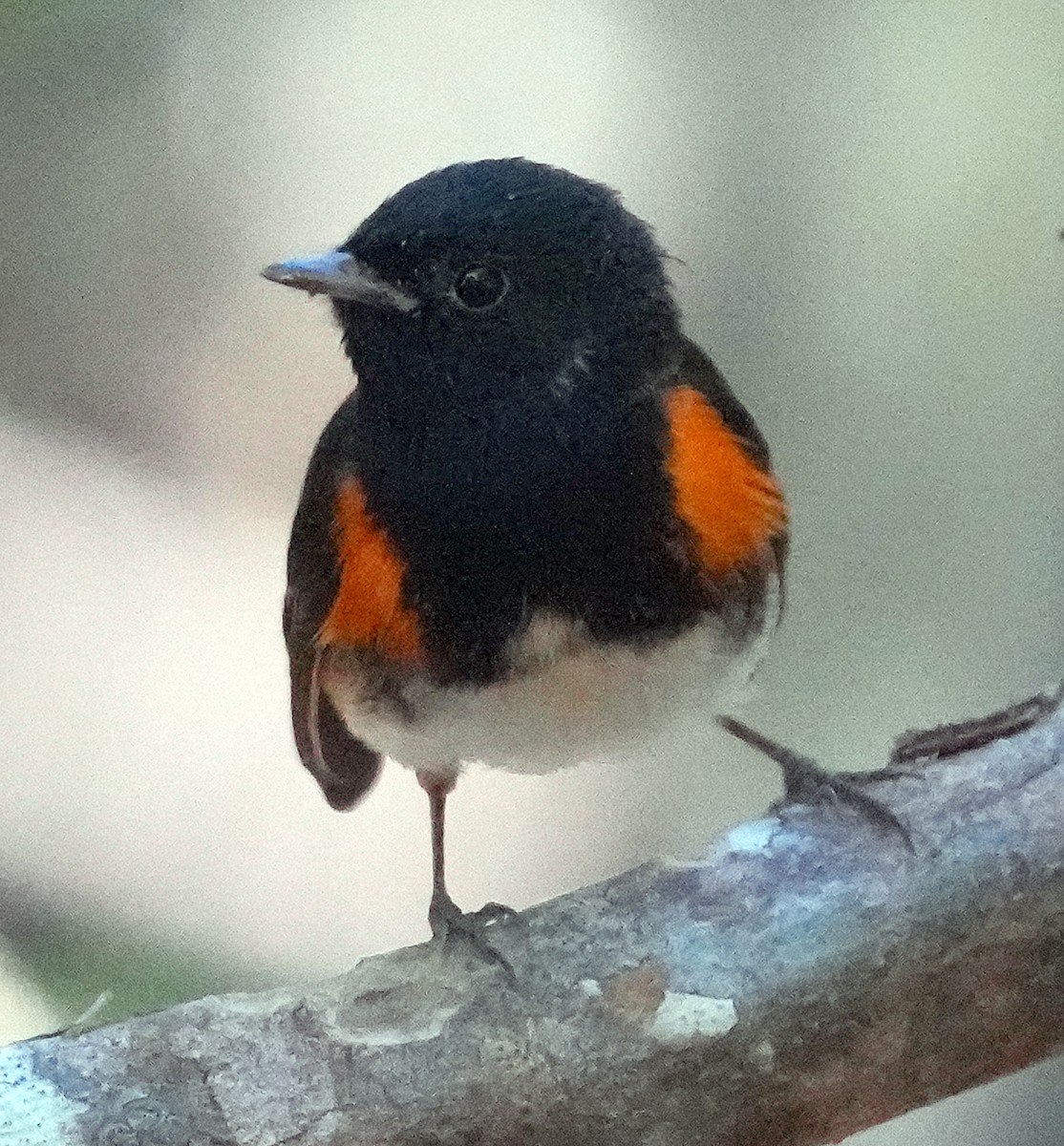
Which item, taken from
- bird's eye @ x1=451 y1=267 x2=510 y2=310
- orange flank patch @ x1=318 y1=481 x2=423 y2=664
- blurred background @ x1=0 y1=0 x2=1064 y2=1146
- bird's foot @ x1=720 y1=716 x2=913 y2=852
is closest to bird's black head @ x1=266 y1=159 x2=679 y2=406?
bird's eye @ x1=451 y1=267 x2=510 y2=310

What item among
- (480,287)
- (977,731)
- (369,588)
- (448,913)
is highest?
(480,287)

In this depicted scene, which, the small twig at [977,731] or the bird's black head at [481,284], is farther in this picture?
the small twig at [977,731]

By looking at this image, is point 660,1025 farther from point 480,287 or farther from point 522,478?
point 480,287

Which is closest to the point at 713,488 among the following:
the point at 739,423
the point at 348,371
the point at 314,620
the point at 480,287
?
the point at 739,423

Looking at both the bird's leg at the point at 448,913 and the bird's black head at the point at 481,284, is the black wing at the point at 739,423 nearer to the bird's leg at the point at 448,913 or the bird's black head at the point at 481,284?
the bird's black head at the point at 481,284

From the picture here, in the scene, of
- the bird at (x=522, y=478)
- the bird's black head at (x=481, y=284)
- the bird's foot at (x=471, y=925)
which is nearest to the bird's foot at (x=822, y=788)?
the bird at (x=522, y=478)

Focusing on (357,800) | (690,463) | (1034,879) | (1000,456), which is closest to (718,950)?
(1034,879)
